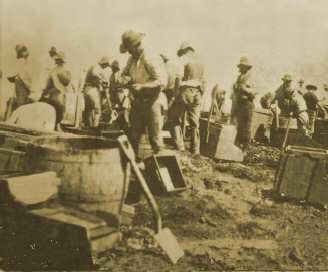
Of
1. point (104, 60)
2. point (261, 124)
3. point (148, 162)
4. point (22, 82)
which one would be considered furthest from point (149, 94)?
point (261, 124)

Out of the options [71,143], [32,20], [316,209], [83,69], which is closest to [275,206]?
[316,209]

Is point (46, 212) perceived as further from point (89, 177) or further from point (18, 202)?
point (89, 177)

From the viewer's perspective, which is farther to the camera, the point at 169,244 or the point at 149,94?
the point at 149,94

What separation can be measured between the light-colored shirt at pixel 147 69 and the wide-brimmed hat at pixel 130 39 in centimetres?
18

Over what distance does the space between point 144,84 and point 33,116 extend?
1.31 meters

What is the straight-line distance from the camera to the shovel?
377cm

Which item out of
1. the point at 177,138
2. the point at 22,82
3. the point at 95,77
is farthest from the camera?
the point at 95,77

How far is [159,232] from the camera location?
12.6 feet

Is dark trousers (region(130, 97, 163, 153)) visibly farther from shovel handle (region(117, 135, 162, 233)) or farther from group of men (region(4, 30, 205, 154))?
shovel handle (region(117, 135, 162, 233))

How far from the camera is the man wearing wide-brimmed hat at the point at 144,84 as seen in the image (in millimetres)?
5117

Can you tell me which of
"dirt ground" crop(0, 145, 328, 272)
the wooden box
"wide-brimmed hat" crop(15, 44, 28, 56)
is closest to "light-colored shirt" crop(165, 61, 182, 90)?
"wide-brimmed hat" crop(15, 44, 28, 56)

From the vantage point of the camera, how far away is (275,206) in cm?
521

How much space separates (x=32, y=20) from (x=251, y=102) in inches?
163

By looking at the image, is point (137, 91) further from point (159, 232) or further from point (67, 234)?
point (67, 234)
